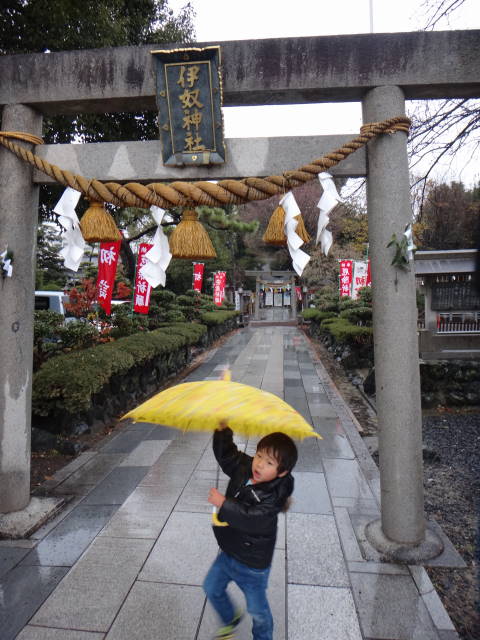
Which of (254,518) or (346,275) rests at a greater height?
(346,275)

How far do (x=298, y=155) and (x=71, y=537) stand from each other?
3.58m

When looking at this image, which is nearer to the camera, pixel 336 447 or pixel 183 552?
pixel 183 552

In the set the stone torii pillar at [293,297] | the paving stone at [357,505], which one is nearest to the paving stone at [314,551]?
the paving stone at [357,505]

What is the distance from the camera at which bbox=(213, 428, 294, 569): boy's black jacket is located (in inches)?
79.0

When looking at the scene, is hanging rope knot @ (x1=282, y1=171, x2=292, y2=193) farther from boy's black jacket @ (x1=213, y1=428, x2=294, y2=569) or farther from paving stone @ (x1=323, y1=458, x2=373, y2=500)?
paving stone @ (x1=323, y1=458, x2=373, y2=500)

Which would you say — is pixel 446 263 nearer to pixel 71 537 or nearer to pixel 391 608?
pixel 391 608

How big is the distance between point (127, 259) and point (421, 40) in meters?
12.8

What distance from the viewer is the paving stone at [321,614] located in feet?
8.16

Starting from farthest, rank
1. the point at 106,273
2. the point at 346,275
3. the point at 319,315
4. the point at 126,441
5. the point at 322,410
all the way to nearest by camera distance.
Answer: the point at 319,315 < the point at 346,275 < the point at 106,273 < the point at 322,410 < the point at 126,441

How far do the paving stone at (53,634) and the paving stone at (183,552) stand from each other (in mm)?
533

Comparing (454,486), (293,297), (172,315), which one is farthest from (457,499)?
(293,297)

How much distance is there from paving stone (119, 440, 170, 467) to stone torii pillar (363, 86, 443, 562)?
9.67 feet

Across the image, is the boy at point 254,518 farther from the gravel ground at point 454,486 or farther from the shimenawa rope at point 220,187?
the shimenawa rope at point 220,187

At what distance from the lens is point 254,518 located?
200cm
